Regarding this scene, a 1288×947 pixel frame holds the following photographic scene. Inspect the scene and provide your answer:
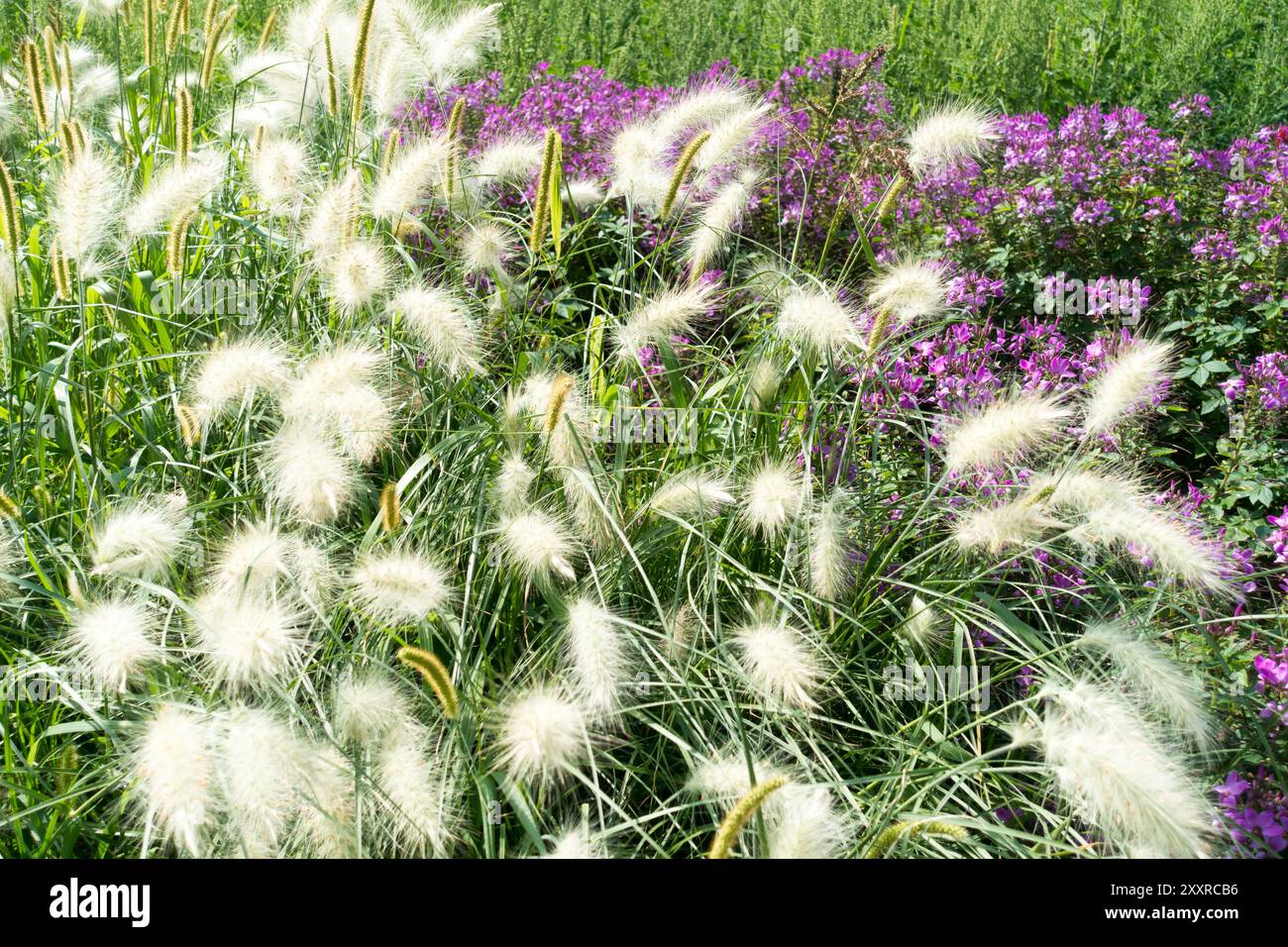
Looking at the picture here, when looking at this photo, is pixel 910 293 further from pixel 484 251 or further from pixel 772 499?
pixel 484 251

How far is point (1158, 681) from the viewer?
2006mm

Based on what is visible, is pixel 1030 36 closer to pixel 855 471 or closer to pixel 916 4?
pixel 916 4

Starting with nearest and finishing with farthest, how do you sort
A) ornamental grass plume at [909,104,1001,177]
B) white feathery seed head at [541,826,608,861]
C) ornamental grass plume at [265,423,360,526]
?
white feathery seed head at [541,826,608,861], ornamental grass plume at [265,423,360,526], ornamental grass plume at [909,104,1001,177]

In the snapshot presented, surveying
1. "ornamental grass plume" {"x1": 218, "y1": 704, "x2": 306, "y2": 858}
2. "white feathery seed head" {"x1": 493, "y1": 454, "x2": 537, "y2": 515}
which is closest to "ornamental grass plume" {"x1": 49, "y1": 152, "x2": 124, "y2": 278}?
"white feathery seed head" {"x1": 493, "y1": 454, "x2": 537, "y2": 515}

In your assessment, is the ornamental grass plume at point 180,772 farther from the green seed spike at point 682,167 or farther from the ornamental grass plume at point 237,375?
the green seed spike at point 682,167

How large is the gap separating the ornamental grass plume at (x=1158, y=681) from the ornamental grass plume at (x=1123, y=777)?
2.3 inches

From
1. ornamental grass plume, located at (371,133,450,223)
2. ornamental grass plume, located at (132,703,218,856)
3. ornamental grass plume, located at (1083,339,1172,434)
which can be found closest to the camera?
ornamental grass plume, located at (132,703,218,856)

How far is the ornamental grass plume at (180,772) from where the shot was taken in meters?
1.65

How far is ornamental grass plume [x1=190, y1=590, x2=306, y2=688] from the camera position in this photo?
1.82m

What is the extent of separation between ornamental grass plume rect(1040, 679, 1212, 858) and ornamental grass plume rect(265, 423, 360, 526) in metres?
1.28

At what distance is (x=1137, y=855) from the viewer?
1.85m

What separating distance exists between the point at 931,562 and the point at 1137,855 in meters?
0.94

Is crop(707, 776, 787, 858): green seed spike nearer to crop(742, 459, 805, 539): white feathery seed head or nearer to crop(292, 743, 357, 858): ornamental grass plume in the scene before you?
crop(292, 743, 357, 858): ornamental grass plume

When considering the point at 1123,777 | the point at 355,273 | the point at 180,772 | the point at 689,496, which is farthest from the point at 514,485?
the point at 1123,777
